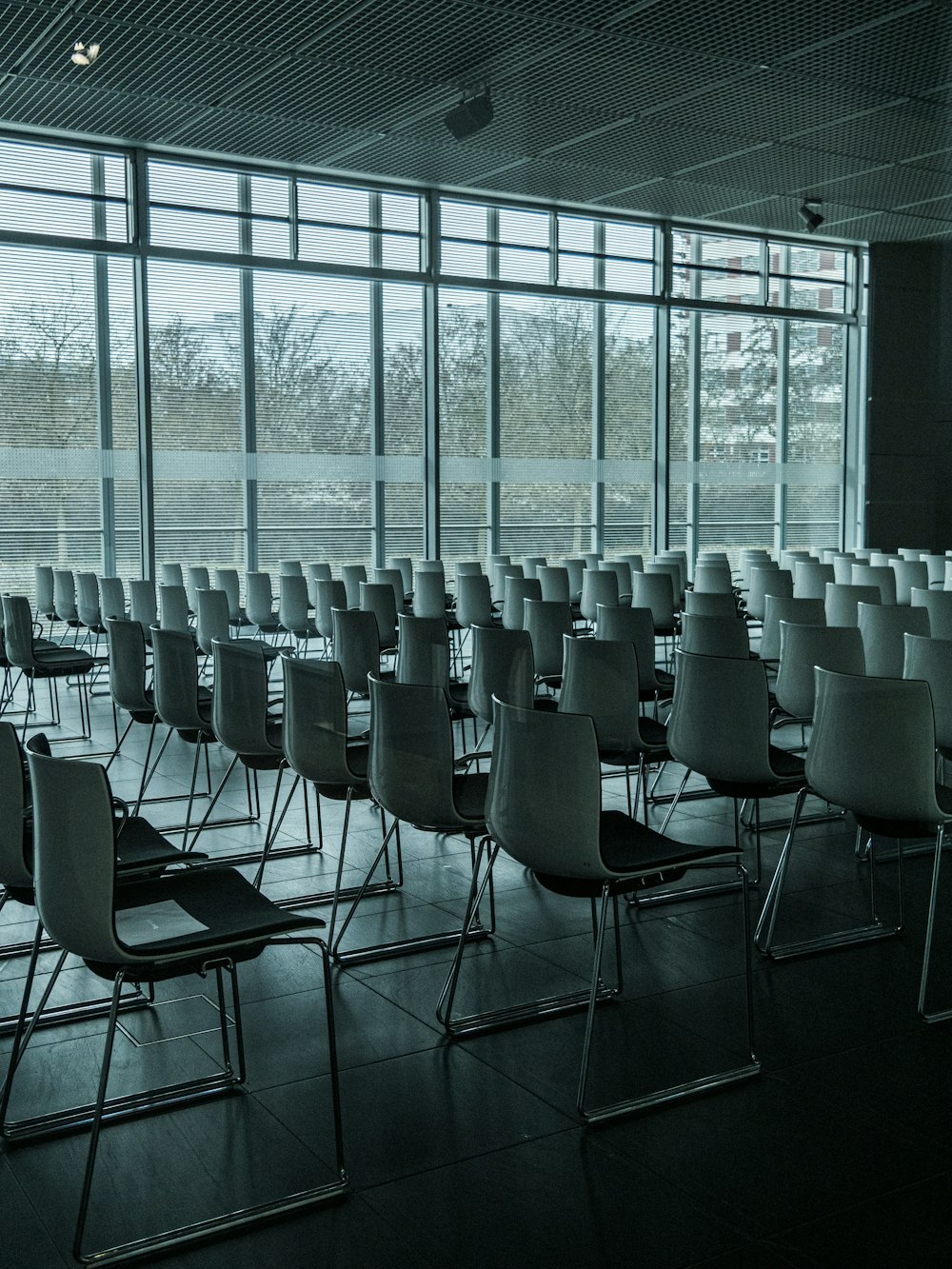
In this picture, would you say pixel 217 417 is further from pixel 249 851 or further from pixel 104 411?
pixel 249 851

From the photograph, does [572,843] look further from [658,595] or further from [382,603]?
[658,595]

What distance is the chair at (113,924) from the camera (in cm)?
262

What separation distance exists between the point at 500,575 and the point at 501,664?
5.51 metres

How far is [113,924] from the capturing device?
2.64 metres

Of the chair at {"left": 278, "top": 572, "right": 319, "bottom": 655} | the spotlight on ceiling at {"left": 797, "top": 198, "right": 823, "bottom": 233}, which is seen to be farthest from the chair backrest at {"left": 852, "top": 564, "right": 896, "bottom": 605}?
the spotlight on ceiling at {"left": 797, "top": 198, "right": 823, "bottom": 233}

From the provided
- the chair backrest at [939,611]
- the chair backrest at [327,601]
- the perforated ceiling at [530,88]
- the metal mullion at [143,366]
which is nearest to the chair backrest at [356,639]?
the chair backrest at [327,601]

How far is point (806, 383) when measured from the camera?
617 inches

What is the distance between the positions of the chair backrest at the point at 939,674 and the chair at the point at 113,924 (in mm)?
2707

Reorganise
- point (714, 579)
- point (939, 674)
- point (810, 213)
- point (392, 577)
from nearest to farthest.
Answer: point (939, 674) < point (392, 577) < point (714, 579) < point (810, 213)

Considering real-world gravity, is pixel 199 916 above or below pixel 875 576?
below

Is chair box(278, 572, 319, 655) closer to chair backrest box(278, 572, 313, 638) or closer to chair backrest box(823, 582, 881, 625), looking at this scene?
chair backrest box(278, 572, 313, 638)

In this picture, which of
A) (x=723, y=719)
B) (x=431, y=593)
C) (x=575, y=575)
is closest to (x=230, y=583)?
(x=431, y=593)

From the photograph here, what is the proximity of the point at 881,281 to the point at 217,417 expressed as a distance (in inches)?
336

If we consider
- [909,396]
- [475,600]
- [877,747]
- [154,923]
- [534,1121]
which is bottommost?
[534,1121]
